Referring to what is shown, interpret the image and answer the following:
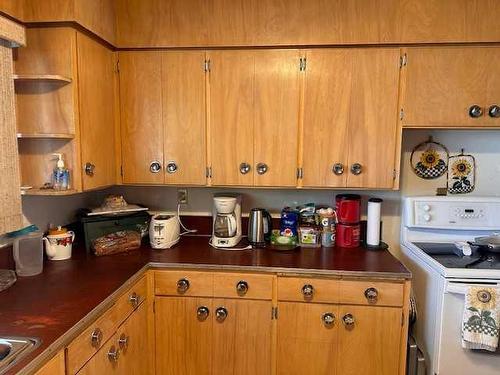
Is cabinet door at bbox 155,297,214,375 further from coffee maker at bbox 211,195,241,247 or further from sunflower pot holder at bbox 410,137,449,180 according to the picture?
sunflower pot holder at bbox 410,137,449,180

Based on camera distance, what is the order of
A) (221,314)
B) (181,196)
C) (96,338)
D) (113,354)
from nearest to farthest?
(96,338) → (113,354) → (221,314) → (181,196)

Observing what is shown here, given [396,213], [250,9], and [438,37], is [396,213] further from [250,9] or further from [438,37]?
[250,9]

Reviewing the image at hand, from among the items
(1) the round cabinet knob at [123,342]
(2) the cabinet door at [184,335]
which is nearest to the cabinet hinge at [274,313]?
(2) the cabinet door at [184,335]

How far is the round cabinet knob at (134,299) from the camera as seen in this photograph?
1625 millimetres

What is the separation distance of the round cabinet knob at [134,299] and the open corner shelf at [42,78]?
100 centimetres

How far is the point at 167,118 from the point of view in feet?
6.72

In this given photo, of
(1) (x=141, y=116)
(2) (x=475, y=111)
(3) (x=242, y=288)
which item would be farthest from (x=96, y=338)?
(2) (x=475, y=111)

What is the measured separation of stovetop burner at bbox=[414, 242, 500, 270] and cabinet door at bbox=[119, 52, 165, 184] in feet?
5.00

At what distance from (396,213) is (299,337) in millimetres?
995

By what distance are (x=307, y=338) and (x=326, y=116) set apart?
1127 millimetres

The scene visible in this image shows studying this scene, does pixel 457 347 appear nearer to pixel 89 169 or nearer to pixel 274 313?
pixel 274 313

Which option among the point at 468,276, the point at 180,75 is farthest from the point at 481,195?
the point at 180,75

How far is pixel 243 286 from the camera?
1.79 m

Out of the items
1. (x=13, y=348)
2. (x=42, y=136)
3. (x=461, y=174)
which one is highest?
(x=42, y=136)
